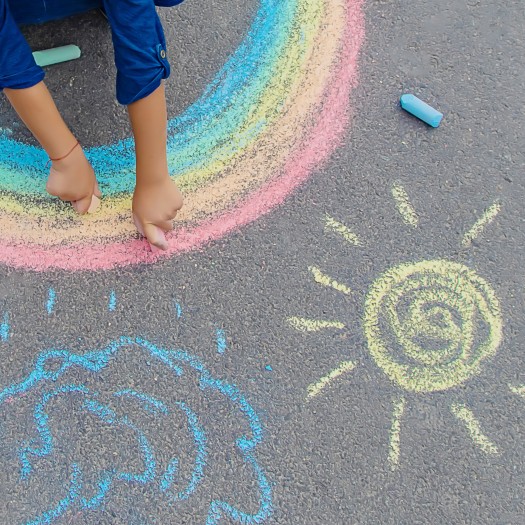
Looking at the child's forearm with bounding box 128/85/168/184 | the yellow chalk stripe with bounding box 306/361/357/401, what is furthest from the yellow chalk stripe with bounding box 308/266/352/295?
the child's forearm with bounding box 128/85/168/184

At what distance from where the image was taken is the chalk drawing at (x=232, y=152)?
141 centimetres

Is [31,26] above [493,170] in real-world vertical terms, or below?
above

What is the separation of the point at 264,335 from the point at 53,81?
2.62ft

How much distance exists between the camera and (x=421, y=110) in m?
1.47

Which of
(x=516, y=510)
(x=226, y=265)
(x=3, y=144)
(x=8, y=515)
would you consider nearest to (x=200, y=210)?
(x=226, y=265)

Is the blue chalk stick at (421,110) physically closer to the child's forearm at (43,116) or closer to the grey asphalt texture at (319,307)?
the grey asphalt texture at (319,307)

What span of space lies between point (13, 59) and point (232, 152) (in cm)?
53

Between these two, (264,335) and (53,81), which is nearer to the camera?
(264,335)

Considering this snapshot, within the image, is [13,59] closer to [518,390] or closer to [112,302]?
[112,302]

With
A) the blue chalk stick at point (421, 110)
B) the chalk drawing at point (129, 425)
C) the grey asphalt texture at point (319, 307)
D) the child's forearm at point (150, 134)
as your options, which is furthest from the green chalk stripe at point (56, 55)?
the blue chalk stick at point (421, 110)

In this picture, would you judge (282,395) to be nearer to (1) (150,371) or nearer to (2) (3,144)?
(1) (150,371)

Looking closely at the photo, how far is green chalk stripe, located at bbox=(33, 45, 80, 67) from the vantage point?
1448mm

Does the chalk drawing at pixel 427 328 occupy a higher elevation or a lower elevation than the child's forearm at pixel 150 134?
lower

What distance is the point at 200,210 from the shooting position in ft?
4.70
